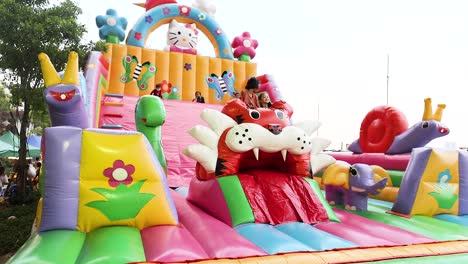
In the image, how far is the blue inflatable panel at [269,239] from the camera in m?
A: 1.56

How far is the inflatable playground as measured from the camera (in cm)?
154

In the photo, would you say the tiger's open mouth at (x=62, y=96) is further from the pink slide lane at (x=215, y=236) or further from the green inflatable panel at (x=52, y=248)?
the pink slide lane at (x=215, y=236)

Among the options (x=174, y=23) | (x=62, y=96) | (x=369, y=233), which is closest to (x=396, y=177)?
(x=369, y=233)

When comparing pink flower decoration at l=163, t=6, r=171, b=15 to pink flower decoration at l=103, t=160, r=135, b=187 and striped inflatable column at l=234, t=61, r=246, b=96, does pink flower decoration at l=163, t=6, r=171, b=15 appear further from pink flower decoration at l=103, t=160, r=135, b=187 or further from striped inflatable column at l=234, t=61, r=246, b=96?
pink flower decoration at l=103, t=160, r=135, b=187

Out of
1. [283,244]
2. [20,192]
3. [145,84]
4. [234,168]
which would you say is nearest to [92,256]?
[283,244]

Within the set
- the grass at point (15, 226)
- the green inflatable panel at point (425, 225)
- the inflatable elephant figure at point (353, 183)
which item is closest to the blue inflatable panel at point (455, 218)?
the green inflatable panel at point (425, 225)

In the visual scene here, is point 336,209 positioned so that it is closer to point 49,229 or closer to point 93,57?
point 49,229

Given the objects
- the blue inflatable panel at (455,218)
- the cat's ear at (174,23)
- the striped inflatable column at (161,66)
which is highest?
the cat's ear at (174,23)

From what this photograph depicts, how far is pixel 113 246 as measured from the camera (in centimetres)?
147

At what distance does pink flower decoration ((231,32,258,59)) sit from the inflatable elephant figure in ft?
14.2

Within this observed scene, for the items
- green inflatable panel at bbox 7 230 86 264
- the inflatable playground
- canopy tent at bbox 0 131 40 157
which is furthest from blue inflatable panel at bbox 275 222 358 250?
canopy tent at bbox 0 131 40 157

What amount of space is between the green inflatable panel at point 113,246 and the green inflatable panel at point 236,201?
53cm

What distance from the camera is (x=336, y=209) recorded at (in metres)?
2.70

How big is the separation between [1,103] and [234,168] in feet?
41.7
